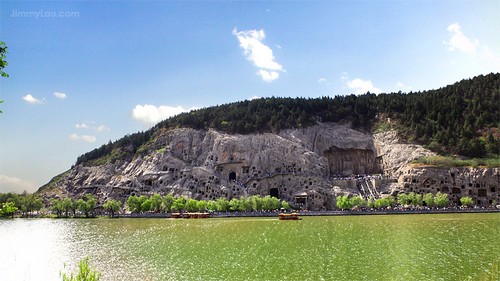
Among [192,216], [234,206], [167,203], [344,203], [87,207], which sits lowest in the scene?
[192,216]

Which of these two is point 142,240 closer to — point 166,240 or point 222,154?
point 166,240

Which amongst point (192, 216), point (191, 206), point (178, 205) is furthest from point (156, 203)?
point (192, 216)

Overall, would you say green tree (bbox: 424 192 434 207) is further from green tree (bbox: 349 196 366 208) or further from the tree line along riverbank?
green tree (bbox: 349 196 366 208)

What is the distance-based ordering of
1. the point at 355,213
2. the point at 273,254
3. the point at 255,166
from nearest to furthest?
the point at 273,254 < the point at 355,213 < the point at 255,166

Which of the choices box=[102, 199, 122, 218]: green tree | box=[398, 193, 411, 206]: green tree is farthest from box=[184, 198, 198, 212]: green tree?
box=[398, 193, 411, 206]: green tree

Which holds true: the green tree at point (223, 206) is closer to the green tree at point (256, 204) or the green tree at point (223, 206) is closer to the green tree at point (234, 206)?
the green tree at point (234, 206)

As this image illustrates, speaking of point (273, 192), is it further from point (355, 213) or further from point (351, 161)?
point (355, 213)

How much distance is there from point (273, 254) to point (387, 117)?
95.8m

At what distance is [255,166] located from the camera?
10900 centimetres

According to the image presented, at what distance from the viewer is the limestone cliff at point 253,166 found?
10331cm

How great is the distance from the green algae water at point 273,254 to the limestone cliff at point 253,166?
50545 millimetres

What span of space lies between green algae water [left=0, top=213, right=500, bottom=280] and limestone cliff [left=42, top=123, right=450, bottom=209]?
166ft

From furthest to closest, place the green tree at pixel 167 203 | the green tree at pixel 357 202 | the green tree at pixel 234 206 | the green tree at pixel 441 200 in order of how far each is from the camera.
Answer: the green tree at pixel 167 203, the green tree at pixel 234 206, the green tree at pixel 357 202, the green tree at pixel 441 200


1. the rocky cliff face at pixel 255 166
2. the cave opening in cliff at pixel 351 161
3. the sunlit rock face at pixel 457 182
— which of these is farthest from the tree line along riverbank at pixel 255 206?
the cave opening in cliff at pixel 351 161
